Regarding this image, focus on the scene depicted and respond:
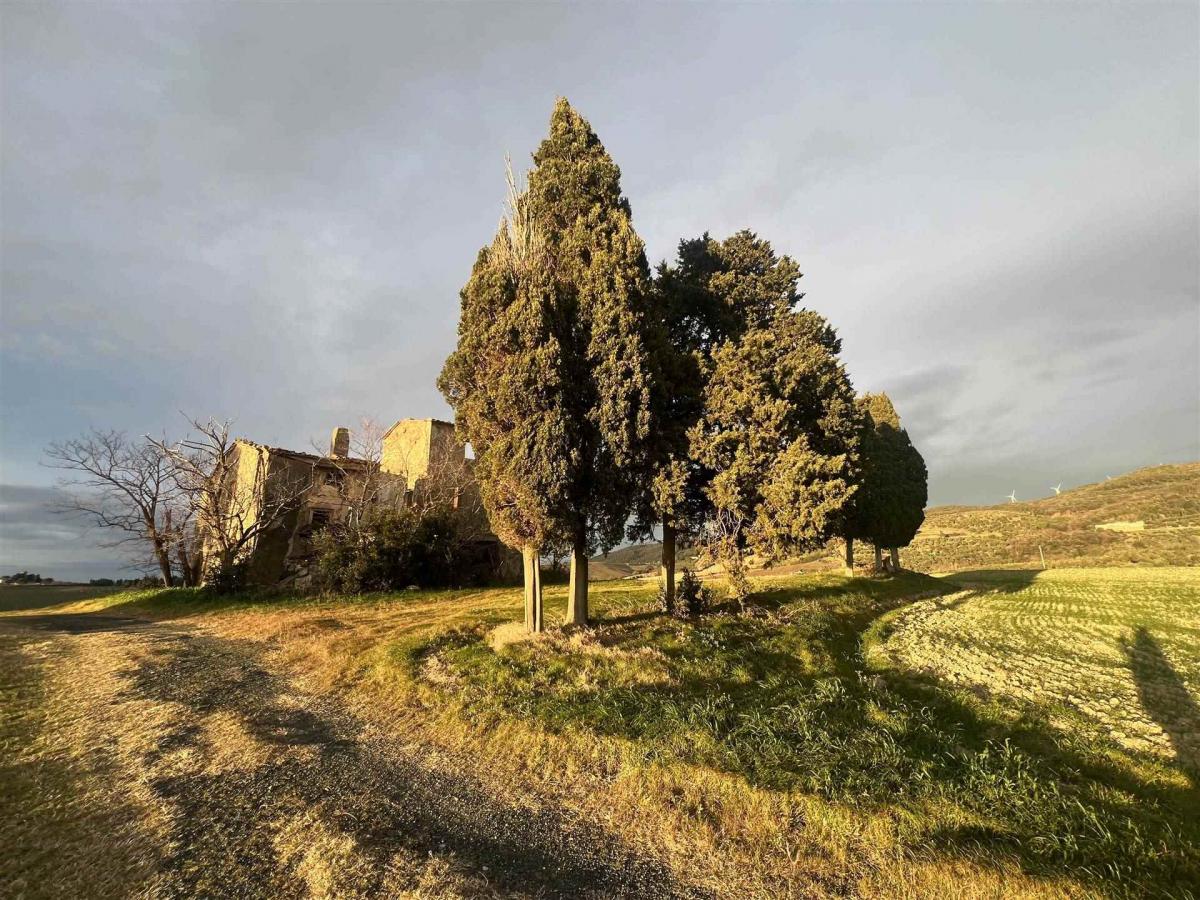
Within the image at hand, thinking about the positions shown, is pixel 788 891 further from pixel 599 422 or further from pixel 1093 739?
pixel 599 422

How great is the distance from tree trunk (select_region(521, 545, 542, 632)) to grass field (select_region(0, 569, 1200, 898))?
748 millimetres

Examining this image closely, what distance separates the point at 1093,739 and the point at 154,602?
32523 mm

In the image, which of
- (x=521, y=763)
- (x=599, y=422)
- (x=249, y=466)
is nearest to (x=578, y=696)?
(x=521, y=763)

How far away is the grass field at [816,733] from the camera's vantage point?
5.08 metres

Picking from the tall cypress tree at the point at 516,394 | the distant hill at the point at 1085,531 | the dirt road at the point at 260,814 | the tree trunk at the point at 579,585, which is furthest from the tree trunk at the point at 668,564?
the distant hill at the point at 1085,531

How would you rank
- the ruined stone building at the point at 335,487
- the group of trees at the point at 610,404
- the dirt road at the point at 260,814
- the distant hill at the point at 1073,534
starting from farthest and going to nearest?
the distant hill at the point at 1073,534, the ruined stone building at the point at 335,487, the group of trees at the point at 610,404, the dirt road at the point at 260,814

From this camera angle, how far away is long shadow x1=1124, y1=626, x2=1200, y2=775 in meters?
8.04

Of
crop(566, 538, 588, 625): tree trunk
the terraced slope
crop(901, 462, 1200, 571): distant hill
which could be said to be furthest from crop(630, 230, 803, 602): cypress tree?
crop(901, 462, 1200, 571): distant hill

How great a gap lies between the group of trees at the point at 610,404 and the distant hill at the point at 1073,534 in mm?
24509

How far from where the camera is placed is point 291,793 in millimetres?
6238

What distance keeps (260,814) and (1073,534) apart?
239ft

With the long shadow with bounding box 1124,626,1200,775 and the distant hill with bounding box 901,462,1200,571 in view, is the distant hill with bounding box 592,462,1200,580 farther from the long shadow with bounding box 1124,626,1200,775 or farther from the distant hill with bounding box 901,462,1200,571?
the long shadow with bounding box 1124,626,1200,775

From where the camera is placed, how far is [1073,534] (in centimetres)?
5425

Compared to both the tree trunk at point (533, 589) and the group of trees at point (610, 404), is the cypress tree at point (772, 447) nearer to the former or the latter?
the group of trees at point (610, 404)
